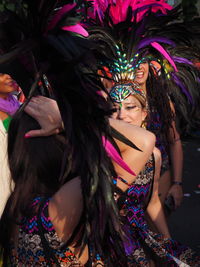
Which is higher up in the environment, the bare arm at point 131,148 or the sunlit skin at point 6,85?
the sunlit skin at point 6,85

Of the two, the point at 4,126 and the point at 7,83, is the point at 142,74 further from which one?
the point at 4,126

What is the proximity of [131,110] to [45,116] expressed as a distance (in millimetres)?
1345

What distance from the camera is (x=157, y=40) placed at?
367cm

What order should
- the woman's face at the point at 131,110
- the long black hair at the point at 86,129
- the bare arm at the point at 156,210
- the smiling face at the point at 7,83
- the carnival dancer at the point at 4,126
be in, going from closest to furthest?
the long black hair at the point at 86,129 < the carnival dancer at the point at 4,126 < the smiling face at the point at 7,83 < the bare arm at the point at 156,210 < the woman's face at the point at 131,110

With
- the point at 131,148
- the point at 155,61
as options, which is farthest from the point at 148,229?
the point at 155,61

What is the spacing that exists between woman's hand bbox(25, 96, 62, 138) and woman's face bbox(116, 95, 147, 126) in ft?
4.03

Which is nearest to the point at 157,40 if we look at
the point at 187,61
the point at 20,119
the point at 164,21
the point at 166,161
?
the point at 164,21

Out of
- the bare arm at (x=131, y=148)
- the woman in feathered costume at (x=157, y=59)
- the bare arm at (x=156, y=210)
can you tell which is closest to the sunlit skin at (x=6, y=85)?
the bare arm at (x=131, y=148)

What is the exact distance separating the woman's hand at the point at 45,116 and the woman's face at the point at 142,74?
179cm

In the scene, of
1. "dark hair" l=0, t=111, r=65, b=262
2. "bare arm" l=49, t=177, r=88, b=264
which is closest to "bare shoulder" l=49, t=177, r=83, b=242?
"bare arm" l=49, t=177, r=88, b=264

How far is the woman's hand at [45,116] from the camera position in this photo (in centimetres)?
169

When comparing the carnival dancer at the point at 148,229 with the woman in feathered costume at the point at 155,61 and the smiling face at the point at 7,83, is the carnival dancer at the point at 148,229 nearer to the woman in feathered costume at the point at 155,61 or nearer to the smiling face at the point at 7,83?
the smiling face at the point at 7,83

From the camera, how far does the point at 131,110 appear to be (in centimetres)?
299

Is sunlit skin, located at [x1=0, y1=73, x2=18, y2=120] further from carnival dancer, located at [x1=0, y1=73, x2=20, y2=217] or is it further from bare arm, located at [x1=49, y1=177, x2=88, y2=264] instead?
bare arm, located at [x1=49, y1=177, x2=88, y2=264]
